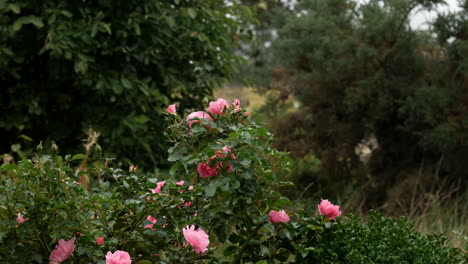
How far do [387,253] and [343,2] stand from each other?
17.1ft

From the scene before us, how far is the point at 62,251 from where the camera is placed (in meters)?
2.09

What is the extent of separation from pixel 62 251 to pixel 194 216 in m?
0.51

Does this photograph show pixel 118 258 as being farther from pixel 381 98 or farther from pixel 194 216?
pixel 381 98

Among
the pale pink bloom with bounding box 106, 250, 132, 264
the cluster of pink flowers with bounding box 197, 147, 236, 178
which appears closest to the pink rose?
the cluster of pink flowers with bounding box 197, 147, 236, 178

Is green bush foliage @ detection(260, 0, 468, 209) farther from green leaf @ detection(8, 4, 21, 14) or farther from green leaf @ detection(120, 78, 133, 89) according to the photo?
green leaf @ detection(8, 4, 21, 14)

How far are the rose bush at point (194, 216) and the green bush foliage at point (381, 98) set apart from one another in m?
3.38

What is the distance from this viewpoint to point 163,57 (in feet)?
15.3

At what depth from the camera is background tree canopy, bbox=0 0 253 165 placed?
417 cm

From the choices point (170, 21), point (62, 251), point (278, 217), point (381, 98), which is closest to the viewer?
point (62, 251)

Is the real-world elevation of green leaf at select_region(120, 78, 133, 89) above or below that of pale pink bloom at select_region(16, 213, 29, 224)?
below

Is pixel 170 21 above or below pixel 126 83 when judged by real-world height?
above

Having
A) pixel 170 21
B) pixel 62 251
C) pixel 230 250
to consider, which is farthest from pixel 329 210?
pixel 170 21

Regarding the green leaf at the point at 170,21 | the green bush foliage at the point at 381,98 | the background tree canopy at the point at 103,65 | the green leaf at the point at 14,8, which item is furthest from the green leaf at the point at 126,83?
the green bush foliage at the point at 381,98

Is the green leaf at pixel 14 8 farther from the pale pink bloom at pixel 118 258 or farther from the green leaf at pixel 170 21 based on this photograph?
the pale pink bloom at pixel 118 258
